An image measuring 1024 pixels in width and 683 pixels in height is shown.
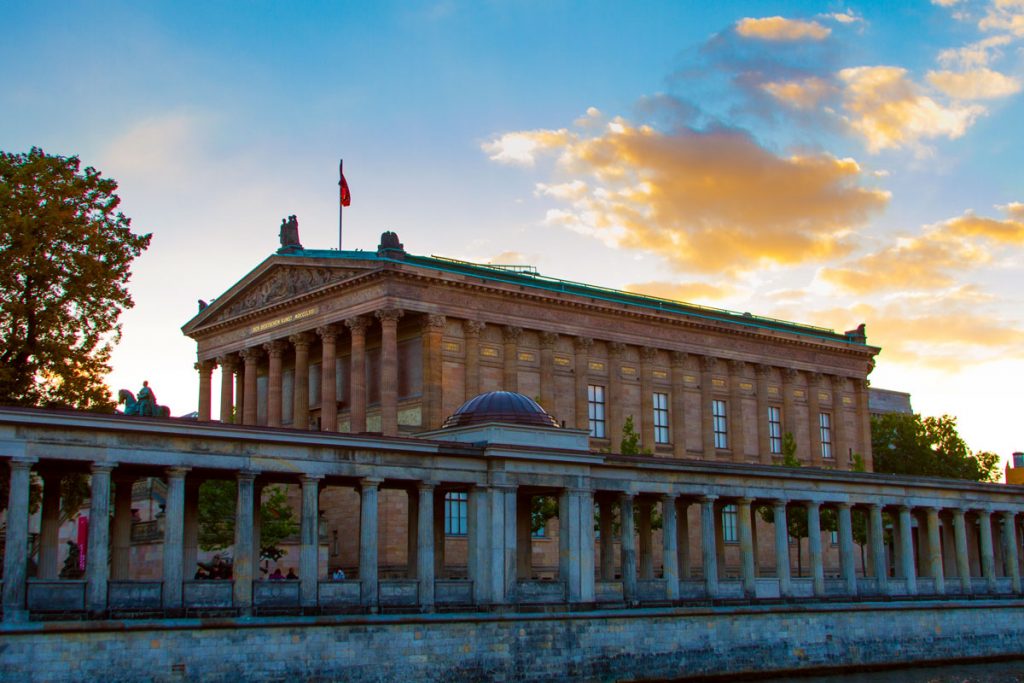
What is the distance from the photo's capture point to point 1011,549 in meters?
65.1

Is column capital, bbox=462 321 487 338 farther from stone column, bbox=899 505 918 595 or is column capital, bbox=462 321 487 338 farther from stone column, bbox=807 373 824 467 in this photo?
stone column, bbox=807 373 824 467

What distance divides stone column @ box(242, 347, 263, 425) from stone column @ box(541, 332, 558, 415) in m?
16.6

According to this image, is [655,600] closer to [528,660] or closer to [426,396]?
[528,660]

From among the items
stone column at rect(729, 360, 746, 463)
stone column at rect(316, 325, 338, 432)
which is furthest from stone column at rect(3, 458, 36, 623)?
stone column at rect(729, 360, 746, 463)

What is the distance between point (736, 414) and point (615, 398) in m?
10.9

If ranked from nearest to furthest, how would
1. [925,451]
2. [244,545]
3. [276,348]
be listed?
1. [244,545]
2. [276,348]
3. [925,451]

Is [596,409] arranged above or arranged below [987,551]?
above

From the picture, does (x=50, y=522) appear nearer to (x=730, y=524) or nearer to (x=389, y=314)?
(x=389, y=314)

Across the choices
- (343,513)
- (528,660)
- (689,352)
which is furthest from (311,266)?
(528,660)

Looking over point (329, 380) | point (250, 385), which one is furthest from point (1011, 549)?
point (250, 385)

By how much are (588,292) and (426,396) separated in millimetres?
14629

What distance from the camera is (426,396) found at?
66.5 m

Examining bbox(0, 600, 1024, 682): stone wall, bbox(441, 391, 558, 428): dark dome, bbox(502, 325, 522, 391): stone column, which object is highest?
bbox(502, 325, 522, 391): stone column

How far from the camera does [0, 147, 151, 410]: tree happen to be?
4659 cm
